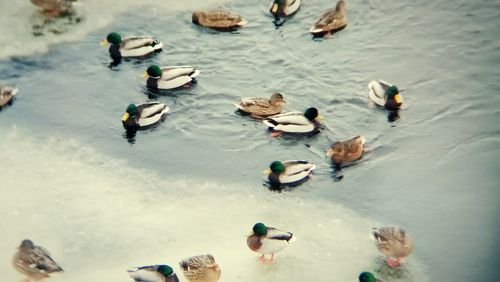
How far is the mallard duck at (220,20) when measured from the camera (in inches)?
421

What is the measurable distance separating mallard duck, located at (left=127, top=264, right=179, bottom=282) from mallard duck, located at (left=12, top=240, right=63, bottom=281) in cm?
75

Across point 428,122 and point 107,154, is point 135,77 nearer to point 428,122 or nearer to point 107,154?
point 107,154

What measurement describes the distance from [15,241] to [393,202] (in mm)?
3853

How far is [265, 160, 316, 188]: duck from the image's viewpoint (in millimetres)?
8109

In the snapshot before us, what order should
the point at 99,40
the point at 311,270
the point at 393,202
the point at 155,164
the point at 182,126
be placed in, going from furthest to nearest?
the point at 99,40 < the point at 182,126 < the point at 155,164 < the point at 393,202 < the point at 311,270

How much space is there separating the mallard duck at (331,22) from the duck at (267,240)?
13.6 ft

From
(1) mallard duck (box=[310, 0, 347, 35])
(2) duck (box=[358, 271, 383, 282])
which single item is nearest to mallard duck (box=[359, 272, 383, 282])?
(2) duck (box=[358, 271, 383, 282])

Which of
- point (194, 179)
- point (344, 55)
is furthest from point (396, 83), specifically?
point (194, 179)

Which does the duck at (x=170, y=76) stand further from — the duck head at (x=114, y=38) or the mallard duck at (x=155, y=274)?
the mallard duck at (x=155, y=274)

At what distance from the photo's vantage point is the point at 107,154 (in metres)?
8.75

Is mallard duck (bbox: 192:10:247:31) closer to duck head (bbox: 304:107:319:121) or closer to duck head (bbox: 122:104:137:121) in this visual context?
duck head (bbox: 122:104:137:121)

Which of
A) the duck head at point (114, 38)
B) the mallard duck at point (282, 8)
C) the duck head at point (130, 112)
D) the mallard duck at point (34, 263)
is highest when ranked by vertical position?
the mallard duck at point (282, 8)

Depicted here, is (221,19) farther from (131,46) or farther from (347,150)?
(347,150)

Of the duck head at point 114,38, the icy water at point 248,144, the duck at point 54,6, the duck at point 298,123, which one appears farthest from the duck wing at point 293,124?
the duck at point 54,6
